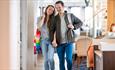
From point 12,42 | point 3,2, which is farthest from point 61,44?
point 3,2

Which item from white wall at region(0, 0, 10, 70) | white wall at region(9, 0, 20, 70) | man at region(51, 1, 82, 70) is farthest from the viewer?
man at region(51, 1, 82, 70)

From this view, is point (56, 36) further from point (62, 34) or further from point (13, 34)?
point (13, 34)

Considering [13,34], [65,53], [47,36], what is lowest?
[65,53]

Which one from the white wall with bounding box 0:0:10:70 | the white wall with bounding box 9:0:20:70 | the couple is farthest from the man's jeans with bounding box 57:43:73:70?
the white wall with bounding box 0:0:10:70

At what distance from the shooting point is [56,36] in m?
5.71

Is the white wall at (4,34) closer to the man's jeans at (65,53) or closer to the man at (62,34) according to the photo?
the man at (62,34)

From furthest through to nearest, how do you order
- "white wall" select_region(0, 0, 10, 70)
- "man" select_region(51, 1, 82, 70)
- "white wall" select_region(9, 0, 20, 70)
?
"man" select_region(51, 1, 82, 70) → "white wall" select_region(9, 0, 20, 70) → "white wall" select_region(0, 0, 10, 70)

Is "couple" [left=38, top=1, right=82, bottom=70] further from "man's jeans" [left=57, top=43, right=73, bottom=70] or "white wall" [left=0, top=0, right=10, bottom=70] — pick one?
"white wall" [left=0, top=0, right=10, bottom=70]

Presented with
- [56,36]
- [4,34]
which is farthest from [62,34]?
[4,34]

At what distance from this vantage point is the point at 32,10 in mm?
5992

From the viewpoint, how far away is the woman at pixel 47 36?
5.71 metres

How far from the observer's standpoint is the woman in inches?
225

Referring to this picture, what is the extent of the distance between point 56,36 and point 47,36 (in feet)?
0.93

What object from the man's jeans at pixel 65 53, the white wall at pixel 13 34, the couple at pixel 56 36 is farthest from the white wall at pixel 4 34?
the man's jeans at pixel 65 53
